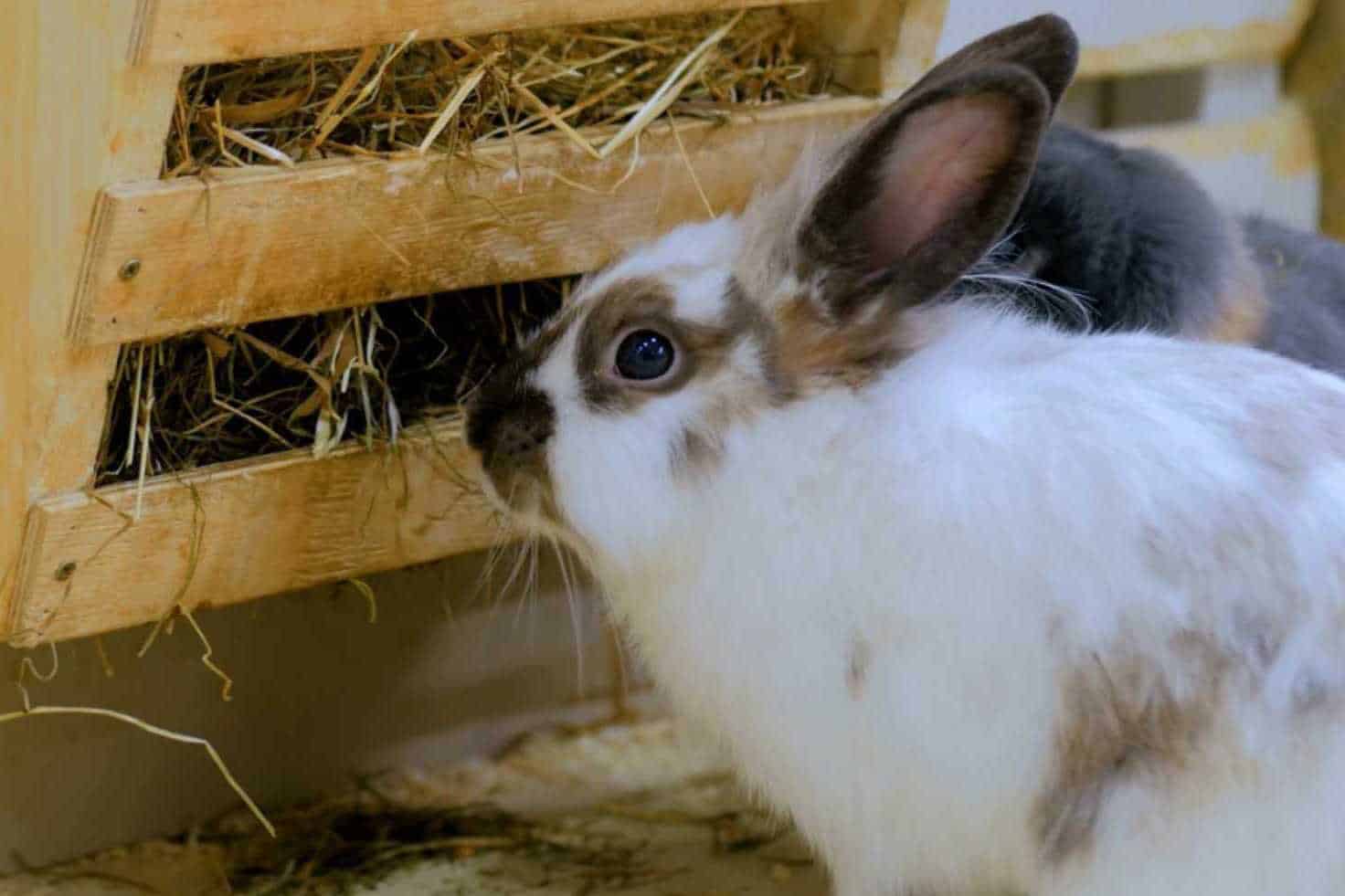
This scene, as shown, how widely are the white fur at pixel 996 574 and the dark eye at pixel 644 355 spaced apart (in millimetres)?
37

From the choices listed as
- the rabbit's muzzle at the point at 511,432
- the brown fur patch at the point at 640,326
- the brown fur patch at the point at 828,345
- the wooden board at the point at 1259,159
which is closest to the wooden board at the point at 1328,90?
the wooden board at the point at 1259,159

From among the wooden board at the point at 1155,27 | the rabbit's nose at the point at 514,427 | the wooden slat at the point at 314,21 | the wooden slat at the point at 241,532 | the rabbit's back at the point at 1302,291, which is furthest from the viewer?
the wooden board at the point at 1155,27

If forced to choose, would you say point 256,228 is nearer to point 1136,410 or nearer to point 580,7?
point 580,7

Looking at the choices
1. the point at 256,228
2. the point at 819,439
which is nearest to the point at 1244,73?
the point at 819,439

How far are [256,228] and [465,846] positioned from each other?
3.24 ft

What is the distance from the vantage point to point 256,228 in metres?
1.85

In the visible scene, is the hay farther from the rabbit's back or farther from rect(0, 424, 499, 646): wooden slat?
the rabbit's back

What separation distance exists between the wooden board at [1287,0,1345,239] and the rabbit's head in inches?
67.3

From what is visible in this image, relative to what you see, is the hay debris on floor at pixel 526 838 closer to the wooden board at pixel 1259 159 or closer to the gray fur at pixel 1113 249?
the gray fur at pixel 1113 249

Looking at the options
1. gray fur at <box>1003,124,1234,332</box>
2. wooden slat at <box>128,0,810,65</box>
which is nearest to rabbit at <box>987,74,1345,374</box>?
gray fur at <box>1003,124,1234,332</box>

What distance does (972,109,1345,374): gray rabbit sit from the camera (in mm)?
2182

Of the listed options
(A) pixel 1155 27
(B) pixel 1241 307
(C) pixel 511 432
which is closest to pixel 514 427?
(C) pixel 511 432

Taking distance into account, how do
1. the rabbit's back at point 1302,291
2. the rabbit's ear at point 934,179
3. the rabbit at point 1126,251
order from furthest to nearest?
the rabbit's back at point 1302,291, the rabbit at point 1126,251, the rabbit's ear at point 934,179

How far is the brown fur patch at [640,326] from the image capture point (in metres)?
1.84
